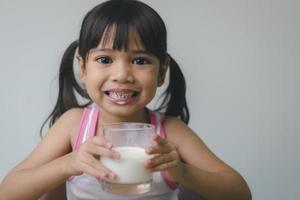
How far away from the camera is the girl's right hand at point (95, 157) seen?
2.23 ft

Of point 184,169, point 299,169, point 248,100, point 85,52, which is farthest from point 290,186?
point 85,52

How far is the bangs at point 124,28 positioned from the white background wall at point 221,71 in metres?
0.60

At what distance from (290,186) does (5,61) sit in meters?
1.11

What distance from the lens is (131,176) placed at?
2.28ft

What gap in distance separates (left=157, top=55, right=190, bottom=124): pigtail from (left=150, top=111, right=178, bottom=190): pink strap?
0.23 feet

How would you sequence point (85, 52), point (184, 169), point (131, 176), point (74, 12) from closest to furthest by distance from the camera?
point (131, 176)
point (184, 169)
point (85, 52)
point (74, 12)

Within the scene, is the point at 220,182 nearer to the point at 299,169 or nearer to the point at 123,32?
the point at 123,32

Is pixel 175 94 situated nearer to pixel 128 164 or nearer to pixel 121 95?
pixel 121 95

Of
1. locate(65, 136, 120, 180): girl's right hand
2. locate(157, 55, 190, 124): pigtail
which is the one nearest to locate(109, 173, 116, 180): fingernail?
locate(65, 136, 120, 180): girl's right hand

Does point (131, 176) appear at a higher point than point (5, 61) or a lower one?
lower

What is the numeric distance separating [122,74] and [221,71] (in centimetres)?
74

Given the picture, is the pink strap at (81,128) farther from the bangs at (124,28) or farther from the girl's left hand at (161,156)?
the girl's left hand at (161,156)

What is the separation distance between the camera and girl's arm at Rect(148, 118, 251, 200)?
0.76 metres

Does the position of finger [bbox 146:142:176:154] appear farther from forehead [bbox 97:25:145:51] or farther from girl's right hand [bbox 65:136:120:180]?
forehead [bbox 97:25:145:51]
